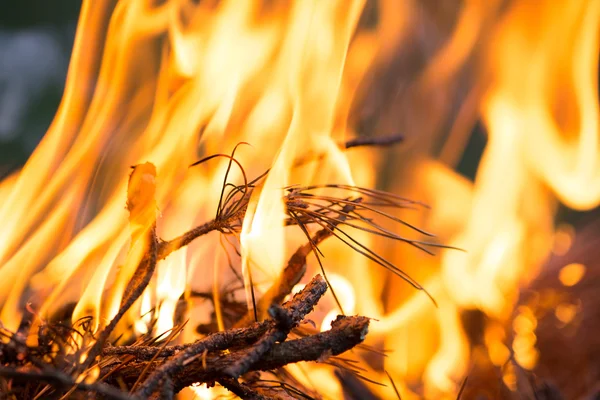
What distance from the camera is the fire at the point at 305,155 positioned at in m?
0.68

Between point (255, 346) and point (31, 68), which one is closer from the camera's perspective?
point (255, 346)

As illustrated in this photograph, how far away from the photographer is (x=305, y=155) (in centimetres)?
73

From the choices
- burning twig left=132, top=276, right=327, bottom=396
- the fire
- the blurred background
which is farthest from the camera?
the blurred background

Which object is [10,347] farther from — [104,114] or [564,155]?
[564,155]

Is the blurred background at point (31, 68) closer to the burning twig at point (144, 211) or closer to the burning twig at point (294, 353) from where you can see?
the burning twig at point (144, 211)

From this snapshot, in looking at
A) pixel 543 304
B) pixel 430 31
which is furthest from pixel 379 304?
pixel 430 31

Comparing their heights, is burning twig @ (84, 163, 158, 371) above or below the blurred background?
below

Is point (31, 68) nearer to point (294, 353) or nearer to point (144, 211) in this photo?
point (144, 211)

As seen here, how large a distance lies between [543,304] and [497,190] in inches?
10.4

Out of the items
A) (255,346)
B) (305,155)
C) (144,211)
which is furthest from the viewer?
(305,155)

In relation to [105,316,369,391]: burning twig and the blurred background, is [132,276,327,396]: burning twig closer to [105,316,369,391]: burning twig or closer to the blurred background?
[105,316,369,391]: burning twig

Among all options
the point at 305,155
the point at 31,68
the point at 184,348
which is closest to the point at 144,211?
the point at 184,348

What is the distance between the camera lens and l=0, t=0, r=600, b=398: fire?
68 centimetres

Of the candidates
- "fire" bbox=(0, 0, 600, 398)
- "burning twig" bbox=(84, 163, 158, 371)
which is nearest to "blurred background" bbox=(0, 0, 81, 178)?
"fire" bbox=(0, 0, 600, 398)
